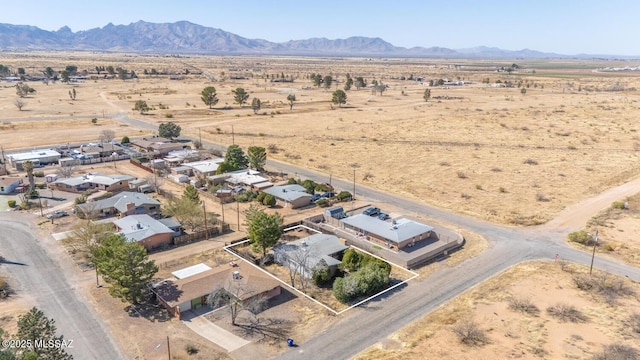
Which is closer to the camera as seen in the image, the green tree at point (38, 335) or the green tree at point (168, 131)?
the green tree at point (38, 335)

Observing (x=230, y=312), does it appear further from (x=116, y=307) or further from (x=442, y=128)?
(x=442, y=128)

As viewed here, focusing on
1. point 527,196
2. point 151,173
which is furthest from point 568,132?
point 151,173

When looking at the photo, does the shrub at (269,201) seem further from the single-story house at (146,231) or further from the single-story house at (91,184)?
the single-story house at (91,184)

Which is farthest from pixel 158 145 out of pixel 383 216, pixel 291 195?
pixel 383 216

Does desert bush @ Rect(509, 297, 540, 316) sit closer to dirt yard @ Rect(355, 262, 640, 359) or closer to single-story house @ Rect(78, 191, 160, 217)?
dirt yard @ Rect(355, 262, 640, 359)

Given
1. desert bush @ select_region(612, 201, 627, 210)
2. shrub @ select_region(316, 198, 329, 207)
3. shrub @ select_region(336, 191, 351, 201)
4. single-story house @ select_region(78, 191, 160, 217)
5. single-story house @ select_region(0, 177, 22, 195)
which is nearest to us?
single-story house @ select_region(78, 191, 160, 217)

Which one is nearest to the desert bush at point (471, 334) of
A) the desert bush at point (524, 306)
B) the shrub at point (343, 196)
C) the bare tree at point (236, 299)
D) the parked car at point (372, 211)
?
the desert bush at point (524, 306)

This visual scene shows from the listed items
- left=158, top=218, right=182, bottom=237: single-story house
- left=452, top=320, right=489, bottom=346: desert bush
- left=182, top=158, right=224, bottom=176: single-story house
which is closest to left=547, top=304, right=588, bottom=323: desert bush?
left=452, top=320, right=489, bottom=346: desert bush
